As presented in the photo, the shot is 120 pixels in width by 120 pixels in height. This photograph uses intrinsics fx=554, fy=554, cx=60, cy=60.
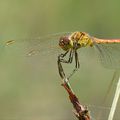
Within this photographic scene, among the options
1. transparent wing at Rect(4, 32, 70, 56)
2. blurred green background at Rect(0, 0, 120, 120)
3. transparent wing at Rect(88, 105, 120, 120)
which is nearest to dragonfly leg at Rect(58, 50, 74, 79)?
transparent wing at Rect(4, 32, 70, 56)

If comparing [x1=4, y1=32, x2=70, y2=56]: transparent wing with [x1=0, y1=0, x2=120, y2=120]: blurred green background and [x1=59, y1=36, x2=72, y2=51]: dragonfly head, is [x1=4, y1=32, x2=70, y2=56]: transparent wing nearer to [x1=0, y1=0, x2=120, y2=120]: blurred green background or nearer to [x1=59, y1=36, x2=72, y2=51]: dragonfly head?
[x1=59, y1=36, x2=72, y2=51]: dragonfly head

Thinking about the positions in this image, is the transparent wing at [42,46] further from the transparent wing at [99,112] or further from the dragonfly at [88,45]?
the transparent wing at [99,112]

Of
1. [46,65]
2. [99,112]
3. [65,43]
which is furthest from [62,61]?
[46,65]

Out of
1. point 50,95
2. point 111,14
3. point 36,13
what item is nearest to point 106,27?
point 111,14

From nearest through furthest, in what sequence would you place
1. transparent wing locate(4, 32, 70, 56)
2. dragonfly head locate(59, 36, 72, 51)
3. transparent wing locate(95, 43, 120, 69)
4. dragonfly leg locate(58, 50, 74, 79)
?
dragonfly leg locate(58, 50, 74, 79)
dragonfly head locate(59, 36, 72, 51)
transparent wing locate(4, 32, 70, 56)
transparent wing locate(95, 43, 120, 69)

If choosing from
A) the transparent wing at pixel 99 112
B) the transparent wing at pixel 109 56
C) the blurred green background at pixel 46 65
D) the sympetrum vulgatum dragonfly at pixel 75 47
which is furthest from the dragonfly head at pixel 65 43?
the blurred green background at pixel 46 65

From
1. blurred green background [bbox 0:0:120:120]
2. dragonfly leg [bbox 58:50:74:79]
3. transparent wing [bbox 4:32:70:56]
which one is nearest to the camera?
dragonfly leg [bbox 58:50:74:79]
